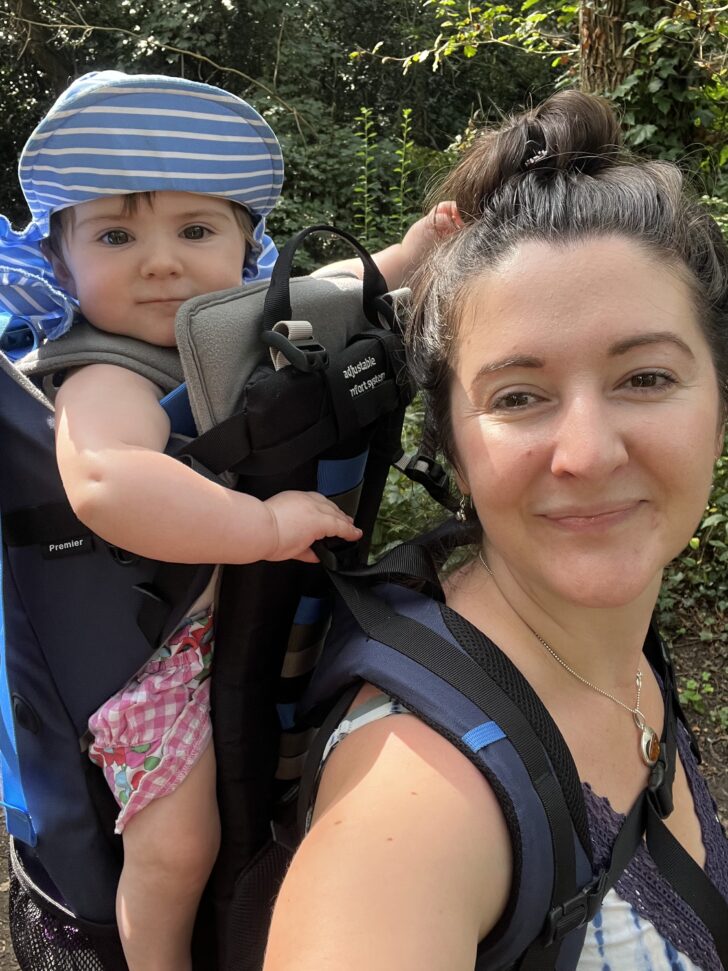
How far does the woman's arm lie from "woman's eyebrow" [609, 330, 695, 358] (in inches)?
24.9

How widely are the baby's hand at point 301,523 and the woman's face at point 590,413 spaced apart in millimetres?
261

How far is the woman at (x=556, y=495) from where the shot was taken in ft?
3.51

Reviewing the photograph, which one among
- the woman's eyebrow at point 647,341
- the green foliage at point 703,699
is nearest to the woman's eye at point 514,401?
the woman's eyebrow at point 647,341

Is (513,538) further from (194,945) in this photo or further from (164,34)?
(164,34)

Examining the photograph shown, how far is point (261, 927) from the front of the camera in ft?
4.94

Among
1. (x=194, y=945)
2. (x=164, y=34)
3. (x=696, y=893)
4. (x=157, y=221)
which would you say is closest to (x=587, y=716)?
(x=696, y=893)

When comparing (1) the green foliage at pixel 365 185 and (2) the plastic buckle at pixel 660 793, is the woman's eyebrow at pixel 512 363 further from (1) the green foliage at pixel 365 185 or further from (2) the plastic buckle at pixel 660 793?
(1) the green foliage at pixel 365 185

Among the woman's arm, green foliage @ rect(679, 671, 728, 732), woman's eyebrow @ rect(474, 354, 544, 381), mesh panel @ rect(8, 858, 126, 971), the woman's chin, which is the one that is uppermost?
woman's eyebrow @ rect(474, 354, 544, 381)

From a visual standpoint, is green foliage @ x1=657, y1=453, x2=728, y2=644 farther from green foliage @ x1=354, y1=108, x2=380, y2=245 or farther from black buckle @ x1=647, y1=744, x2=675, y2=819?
black buckle @ x1=647, y1=744, x2=675, y2=819

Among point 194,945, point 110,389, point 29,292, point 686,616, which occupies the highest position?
point 29,292

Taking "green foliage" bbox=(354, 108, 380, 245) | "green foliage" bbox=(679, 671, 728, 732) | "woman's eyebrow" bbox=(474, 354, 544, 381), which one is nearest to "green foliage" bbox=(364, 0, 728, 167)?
"green foliage" bbox=(354, 108, 380, 245)

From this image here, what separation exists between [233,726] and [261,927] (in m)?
0.36

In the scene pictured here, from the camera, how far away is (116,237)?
177 cm

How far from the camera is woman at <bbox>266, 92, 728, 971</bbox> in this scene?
3.51ft
